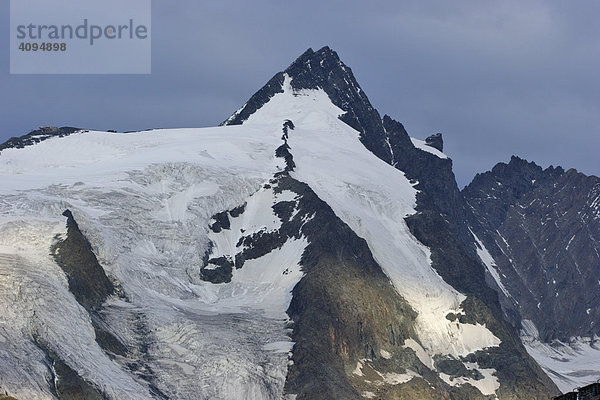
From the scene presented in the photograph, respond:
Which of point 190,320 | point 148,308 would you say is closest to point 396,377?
point 190,320

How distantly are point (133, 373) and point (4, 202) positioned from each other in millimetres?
40792

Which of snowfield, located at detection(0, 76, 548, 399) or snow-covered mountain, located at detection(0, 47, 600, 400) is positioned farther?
snow-covered mountain, located at detection(0, 47, 600, 400)

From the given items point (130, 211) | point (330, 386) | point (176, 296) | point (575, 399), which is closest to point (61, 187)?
point (130, 211)

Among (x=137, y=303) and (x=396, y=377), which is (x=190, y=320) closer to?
(x=137, y=303)

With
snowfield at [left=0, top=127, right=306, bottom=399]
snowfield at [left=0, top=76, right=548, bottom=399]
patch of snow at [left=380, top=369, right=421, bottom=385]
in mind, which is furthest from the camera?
patch of snow at [left=380, top=369, right=421, bottom=385]

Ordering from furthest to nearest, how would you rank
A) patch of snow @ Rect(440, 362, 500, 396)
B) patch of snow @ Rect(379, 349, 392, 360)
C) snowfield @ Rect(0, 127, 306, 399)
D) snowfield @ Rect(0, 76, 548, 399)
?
patch of snow @ Rect(440, 362, 500, 396)
patch of snow @ Rect(379, 349, 392, 360)
snowfield @ Rect(0, 76, 548, 399)
snowfield @ Rect(0, 127, 306, 399)

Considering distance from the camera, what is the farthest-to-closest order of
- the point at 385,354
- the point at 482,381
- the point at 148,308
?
the point at 482,381 < the point at 385,354 < the point at 148,308

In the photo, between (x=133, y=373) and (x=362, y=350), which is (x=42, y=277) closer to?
(x=133, y=373)

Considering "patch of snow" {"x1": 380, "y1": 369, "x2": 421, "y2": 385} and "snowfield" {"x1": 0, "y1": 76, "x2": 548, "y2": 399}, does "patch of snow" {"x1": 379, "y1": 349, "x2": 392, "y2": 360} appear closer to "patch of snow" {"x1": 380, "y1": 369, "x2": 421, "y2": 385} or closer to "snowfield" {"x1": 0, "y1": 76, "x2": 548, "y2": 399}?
"patch of snow" {"x1": 380, "y1": 369, "x2": 421, "y2": 385}

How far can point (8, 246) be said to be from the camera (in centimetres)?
16388

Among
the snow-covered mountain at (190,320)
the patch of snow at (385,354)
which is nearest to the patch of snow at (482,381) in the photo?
the snow-covered mountain at (190,320)

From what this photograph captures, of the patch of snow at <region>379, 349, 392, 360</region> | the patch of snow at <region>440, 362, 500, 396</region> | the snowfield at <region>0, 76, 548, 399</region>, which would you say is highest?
the snowfield at <region>0, 76, 548, 399</region>

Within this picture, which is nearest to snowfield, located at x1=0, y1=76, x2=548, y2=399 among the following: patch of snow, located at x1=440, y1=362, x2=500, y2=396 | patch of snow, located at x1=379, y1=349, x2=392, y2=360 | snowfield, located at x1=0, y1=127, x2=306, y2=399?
snowfield, located at x1=0, y1=127, x2=306, y2=399

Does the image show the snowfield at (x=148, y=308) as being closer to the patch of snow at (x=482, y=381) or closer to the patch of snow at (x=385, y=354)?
the patch of snow at (x=482, y=381)
